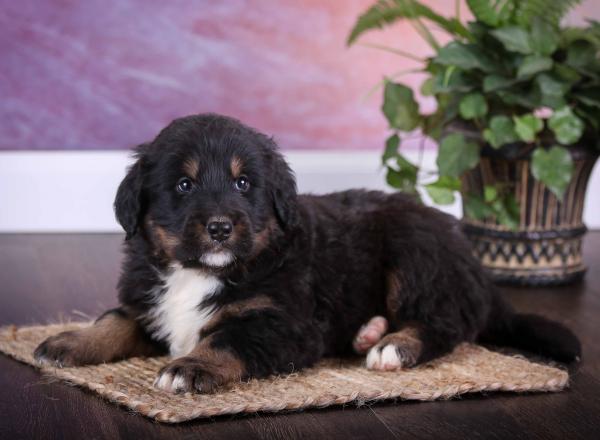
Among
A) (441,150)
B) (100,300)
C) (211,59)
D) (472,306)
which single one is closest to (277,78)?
(211,59)

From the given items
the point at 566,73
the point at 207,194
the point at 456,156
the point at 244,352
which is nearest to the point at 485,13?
the point at 566,73

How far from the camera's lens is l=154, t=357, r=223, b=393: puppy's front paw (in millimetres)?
2406

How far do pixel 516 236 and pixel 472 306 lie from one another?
4.53 ft

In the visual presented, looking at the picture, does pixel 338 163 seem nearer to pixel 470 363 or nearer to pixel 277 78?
pixel 277 78

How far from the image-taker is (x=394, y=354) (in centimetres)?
282

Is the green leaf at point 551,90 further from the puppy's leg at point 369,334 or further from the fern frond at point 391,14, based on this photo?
the puppy's leg at point 369,334

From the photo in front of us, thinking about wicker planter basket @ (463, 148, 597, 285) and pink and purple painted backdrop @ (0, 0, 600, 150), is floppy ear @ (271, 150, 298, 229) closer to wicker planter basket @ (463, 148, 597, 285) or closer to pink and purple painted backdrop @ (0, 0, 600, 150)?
wicker planter basket @ (463, 148, 597, 285)

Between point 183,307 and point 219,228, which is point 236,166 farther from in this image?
point 183,307

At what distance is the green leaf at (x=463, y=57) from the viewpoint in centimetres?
413

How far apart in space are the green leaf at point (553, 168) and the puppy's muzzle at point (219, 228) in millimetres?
1997

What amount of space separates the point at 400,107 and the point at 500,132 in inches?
23.0

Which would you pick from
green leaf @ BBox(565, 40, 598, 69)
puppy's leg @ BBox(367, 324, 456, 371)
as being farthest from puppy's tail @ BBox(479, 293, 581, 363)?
green leaf @ BBox(565, 40, 598, 69)

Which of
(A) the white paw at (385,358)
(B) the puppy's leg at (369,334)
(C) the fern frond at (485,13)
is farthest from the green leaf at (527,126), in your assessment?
(A) the white paw at (385,358)

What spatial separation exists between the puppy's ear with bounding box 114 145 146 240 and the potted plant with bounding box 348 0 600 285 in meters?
1.76
